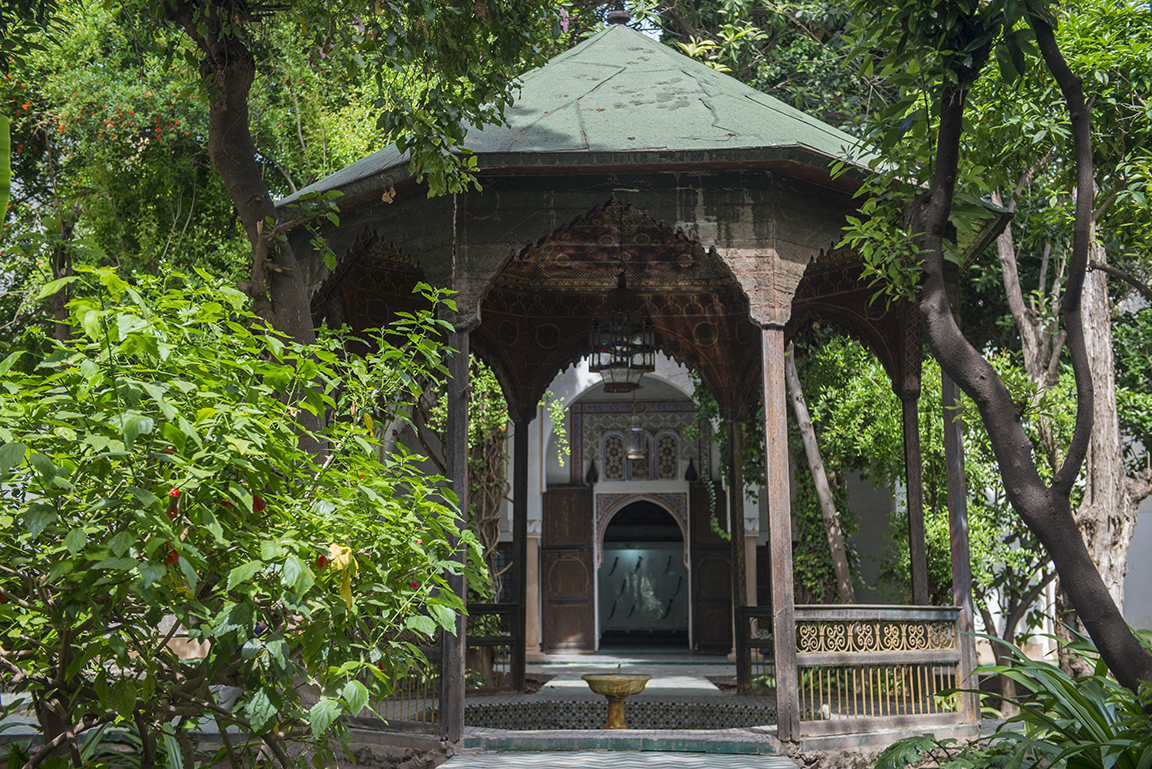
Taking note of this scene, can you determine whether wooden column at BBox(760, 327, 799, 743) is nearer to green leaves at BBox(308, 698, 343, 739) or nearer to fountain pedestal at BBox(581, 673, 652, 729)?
fountain pedestal at BBox(581, 673, 652, 729)

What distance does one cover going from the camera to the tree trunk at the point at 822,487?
37.3ft

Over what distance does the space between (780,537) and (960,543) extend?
1.64 m

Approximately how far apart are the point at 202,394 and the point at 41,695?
112 cm

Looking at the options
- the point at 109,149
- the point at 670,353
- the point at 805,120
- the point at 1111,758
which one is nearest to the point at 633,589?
the point at 670,353

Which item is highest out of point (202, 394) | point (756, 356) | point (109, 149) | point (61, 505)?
point (109, 149)

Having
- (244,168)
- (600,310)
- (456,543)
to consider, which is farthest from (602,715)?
(244,168)

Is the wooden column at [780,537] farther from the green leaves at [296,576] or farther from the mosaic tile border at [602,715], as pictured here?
the green leaves at [296,576]

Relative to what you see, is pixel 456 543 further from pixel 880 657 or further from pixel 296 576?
pixel 296 576

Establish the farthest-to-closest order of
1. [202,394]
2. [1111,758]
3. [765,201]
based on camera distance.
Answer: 1. [765,201]
2. [1111,758]
3. [202,394]

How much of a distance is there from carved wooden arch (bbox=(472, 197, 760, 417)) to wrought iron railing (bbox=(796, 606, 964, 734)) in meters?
3.64

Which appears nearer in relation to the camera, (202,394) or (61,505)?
(202,394)

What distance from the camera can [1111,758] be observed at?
335 centimetres

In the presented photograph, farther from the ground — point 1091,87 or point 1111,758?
point 1091,87

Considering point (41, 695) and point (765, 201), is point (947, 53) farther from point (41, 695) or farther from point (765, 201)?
A: point (41, 695)
